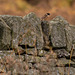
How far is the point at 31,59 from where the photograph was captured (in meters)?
4.26

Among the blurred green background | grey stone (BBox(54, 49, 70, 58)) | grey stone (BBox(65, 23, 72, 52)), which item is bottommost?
grey stone (BBox(54, 49, 70, 58))

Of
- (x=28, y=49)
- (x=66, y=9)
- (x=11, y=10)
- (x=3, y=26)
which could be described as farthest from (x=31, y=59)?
(x=66, y=9)

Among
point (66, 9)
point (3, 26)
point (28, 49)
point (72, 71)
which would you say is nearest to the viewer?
point (3, 26)

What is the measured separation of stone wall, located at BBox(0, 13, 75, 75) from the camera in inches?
159

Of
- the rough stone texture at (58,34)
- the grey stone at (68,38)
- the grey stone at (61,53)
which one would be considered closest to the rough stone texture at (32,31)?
the rough stone texture at (58,34)

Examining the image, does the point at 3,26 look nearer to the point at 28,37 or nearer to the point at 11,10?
the point at 28,37

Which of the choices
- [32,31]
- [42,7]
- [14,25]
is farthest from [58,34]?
[42,7]

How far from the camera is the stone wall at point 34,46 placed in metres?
4.03

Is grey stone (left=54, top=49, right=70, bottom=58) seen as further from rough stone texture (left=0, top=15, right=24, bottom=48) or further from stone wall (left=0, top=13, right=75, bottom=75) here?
rough stone texture (left=0, top=15, right=24, bottom=48)

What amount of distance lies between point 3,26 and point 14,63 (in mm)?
756

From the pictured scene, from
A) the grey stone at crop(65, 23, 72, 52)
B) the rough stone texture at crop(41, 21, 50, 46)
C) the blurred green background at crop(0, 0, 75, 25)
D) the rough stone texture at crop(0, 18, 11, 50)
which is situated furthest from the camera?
the blurred green background at crop(0, 0, 75, 25)

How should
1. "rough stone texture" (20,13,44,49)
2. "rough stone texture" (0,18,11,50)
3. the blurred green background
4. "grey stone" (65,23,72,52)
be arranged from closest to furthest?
"rough stone texture" (0,18,11,50) → "rough stone texture" (20,13,44,49) → "grey stone" (65,23,72,52) → the blurred green background

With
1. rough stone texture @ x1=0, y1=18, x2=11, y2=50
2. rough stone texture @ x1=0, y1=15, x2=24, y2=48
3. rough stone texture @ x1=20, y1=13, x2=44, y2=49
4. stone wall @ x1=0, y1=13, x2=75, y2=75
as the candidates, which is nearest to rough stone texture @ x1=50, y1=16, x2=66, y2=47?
stone wall @ x1=0, y1=13, x2=75, y2=75

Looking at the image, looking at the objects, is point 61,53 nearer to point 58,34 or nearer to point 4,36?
point 58,34
